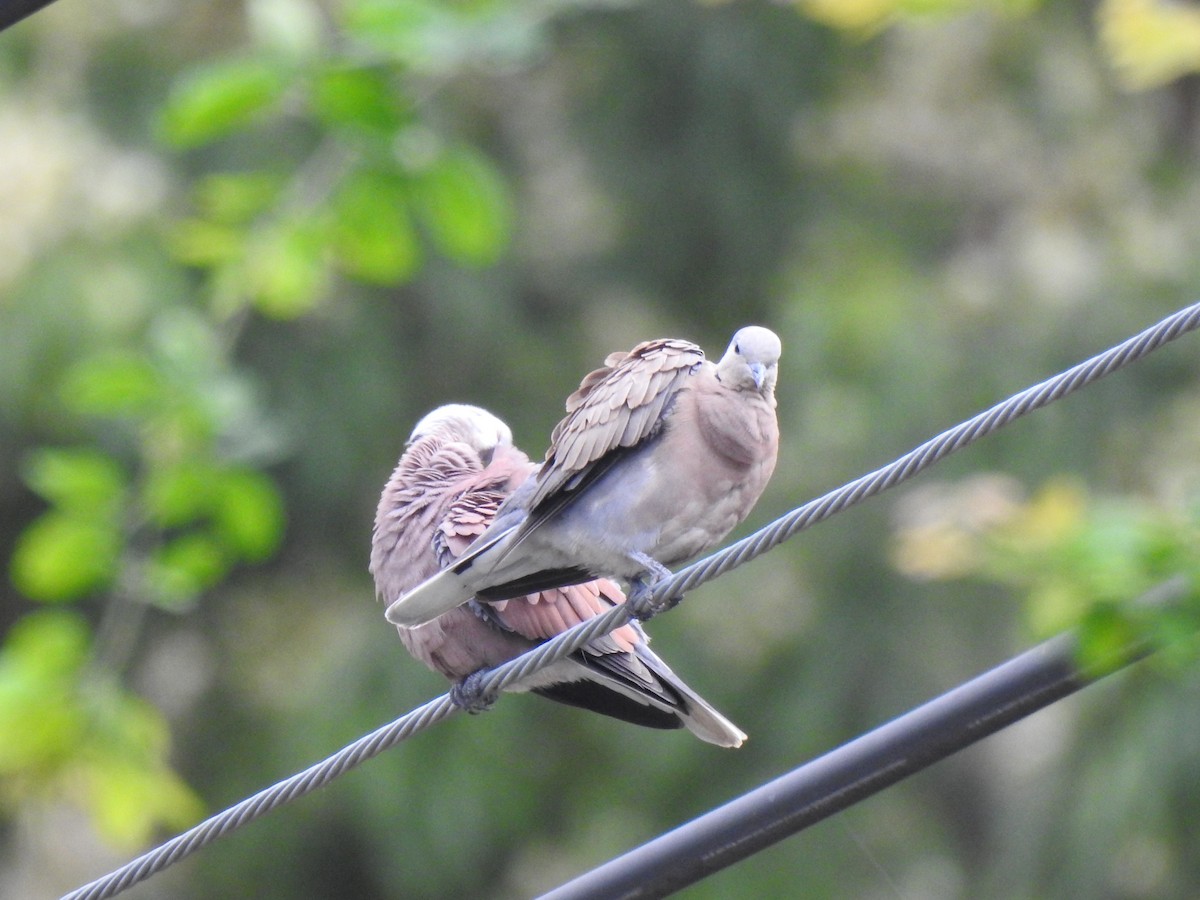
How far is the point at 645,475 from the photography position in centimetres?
305

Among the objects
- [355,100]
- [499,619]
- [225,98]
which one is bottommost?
[499,619]

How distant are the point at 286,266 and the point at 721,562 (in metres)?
1.97

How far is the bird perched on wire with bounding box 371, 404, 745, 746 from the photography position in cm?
337

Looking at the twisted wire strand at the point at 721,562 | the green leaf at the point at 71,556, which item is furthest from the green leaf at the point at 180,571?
the twisted wire strand at the point at 721,562

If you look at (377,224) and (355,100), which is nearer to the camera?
(355,100)

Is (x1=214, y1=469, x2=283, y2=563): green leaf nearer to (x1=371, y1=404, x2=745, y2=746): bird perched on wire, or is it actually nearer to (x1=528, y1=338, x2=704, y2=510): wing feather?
(x1=371, y1=404, x2=745, y2=746): bird perched on wire

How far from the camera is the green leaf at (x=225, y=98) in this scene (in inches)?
Result: 148

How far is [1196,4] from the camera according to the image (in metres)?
6.83

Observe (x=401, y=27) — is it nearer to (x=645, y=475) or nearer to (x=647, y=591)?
(x=645, y=475)

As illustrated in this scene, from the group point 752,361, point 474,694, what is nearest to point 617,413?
point 752,361

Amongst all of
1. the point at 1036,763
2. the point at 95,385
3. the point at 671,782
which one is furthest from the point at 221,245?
the point at 1036,763

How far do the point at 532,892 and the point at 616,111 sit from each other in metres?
3.68

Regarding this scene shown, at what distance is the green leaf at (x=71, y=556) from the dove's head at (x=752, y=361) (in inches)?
77.7

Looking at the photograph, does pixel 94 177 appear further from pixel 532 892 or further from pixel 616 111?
pixel 532 892
